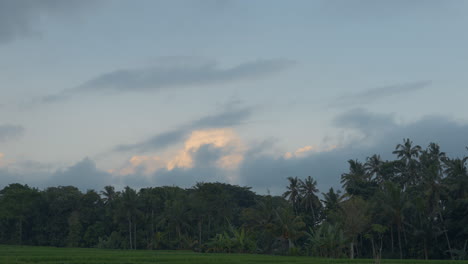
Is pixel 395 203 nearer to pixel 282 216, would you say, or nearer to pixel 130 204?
pixel 282 216

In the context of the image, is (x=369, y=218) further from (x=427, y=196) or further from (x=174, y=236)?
(x=174, y=236)

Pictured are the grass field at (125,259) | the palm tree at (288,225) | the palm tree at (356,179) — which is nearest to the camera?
the grass field at (125,259)

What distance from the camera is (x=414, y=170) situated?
74438 millimetres

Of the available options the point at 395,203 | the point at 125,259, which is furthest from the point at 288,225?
the point at 125,259

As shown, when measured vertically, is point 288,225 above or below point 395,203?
below

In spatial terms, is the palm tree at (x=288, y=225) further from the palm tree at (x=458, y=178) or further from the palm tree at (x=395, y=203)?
the palm tree at (x=458, y=178)

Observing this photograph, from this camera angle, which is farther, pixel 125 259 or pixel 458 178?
pixel 458 178

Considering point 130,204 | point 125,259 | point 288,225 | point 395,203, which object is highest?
point 130,204

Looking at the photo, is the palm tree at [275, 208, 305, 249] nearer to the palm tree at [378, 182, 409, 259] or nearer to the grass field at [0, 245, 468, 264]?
the palm tree at [378, 182, 409, 259]

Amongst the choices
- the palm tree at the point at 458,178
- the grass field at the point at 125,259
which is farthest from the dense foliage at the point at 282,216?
the grass field at the point at 125,259

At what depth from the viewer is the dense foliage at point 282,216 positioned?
187 ft

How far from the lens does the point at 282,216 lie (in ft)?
204

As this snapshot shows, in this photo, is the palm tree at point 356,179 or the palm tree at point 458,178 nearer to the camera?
the palm tree at point 458,178

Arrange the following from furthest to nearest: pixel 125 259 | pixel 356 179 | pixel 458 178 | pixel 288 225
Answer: pixel 356 179
pixel 288 225
pixel 458 178
pixel 125 259
